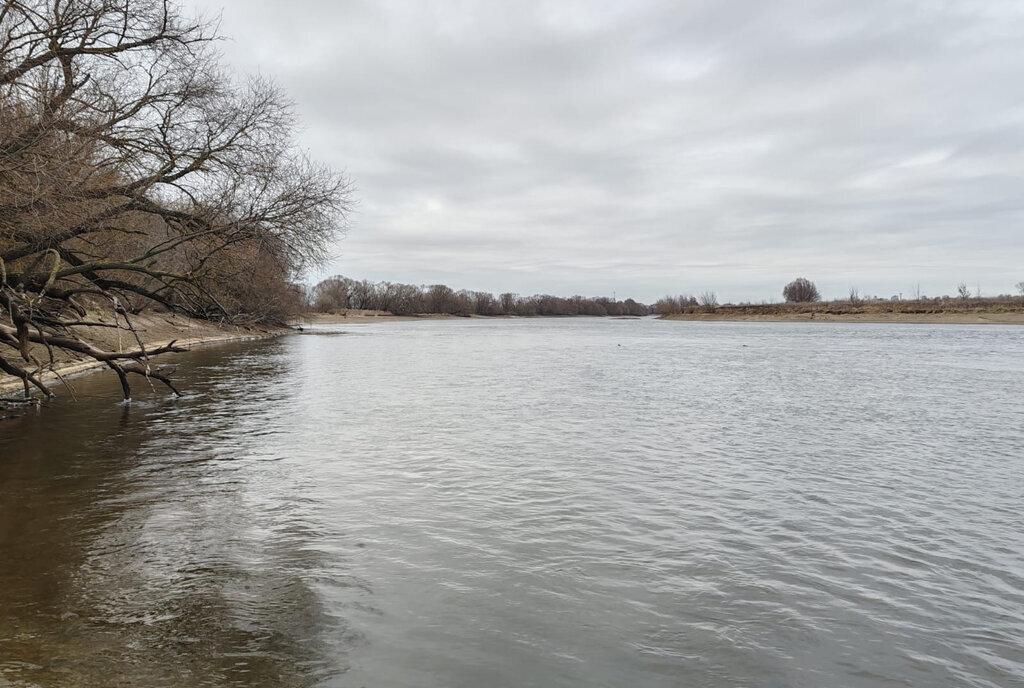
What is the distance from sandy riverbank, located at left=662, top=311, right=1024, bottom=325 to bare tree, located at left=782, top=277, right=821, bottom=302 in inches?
2258

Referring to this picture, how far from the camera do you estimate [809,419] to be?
1791 cm

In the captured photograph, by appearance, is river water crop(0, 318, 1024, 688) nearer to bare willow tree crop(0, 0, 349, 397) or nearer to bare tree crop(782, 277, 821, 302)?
bare willow tree crop(0, 0, 349, 397)

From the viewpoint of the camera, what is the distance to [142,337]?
135ft

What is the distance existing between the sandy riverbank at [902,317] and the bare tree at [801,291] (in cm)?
5734

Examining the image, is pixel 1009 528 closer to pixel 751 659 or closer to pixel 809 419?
pixel 751 659

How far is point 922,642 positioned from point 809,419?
1279 centimetres

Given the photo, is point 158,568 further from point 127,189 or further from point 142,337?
point 142,337

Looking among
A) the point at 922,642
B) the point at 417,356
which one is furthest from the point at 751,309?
the point at 922,642

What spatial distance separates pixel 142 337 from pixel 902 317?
102712mm

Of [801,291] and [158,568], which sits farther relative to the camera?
[801,291]

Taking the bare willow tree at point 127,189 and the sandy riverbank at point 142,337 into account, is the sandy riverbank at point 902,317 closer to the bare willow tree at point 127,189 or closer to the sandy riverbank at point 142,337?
the sandy riverbank at point 142,337

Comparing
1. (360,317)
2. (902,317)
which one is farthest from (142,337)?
(360,317)

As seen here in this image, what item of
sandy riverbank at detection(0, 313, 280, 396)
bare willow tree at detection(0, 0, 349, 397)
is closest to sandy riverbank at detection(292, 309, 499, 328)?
sandy riverbank at detection(0, 313, 280, 396)

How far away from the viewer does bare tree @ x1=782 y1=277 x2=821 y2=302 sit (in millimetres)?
187750
